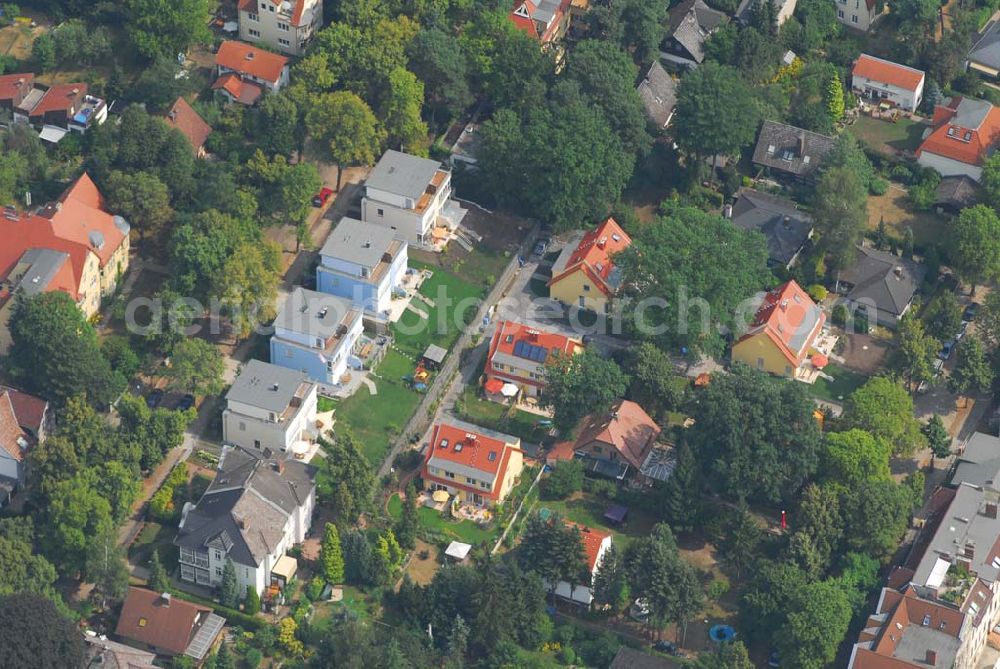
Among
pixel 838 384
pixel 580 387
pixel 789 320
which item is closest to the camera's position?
pixel 580 387

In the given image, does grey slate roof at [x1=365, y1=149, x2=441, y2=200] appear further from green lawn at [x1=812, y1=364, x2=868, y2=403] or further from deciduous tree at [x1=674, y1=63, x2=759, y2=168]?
green lawn at [x1=812, y1=364, x2=868, y2=403]

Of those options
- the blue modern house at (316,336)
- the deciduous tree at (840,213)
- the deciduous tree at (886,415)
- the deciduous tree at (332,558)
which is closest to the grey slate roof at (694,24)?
the deciduous tree at (840,213)

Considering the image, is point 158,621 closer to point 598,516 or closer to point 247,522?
point 247,522

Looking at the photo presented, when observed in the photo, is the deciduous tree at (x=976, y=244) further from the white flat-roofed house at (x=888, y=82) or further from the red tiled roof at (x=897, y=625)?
the red tiled roof at (x=897, y=625)

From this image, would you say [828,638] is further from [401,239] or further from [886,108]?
[886,108]

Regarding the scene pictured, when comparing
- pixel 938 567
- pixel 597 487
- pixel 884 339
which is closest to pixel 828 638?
pixel 938 567

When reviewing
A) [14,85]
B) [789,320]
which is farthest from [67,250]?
[789,320]

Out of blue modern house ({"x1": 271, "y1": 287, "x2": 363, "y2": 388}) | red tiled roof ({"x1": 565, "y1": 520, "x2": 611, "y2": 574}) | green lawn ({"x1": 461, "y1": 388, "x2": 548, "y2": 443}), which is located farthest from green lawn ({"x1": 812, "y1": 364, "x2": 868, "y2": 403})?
blue modern house ({"x1": 271, "y1": 287, "x2": 363, "y2": 388})
